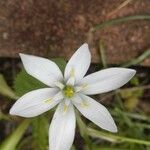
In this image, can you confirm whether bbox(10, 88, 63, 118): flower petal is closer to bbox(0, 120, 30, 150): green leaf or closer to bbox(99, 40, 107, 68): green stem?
bbox(0, 120, 30, 150): green leaf

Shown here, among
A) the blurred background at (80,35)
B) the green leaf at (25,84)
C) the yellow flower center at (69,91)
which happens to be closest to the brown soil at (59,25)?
the blurred background at (80,35)

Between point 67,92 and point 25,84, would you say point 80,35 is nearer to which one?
point 25,84

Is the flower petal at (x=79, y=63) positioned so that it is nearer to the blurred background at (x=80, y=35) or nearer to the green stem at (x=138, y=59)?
the blurred background at (x=80, y=35)

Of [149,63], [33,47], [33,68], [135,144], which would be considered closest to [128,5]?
[149,63]

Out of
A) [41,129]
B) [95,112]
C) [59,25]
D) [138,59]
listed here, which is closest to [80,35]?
[59,25]

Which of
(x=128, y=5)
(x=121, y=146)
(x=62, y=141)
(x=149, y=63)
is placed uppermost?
(x=128, y=5)

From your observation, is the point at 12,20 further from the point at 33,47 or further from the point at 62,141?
the point at 62,141

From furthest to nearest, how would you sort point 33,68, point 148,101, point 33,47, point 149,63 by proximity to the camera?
point 148,101, point 149,63, point 33,47, point 33,68

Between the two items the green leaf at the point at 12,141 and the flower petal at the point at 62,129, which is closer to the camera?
the flower petal at the point at 62,129
